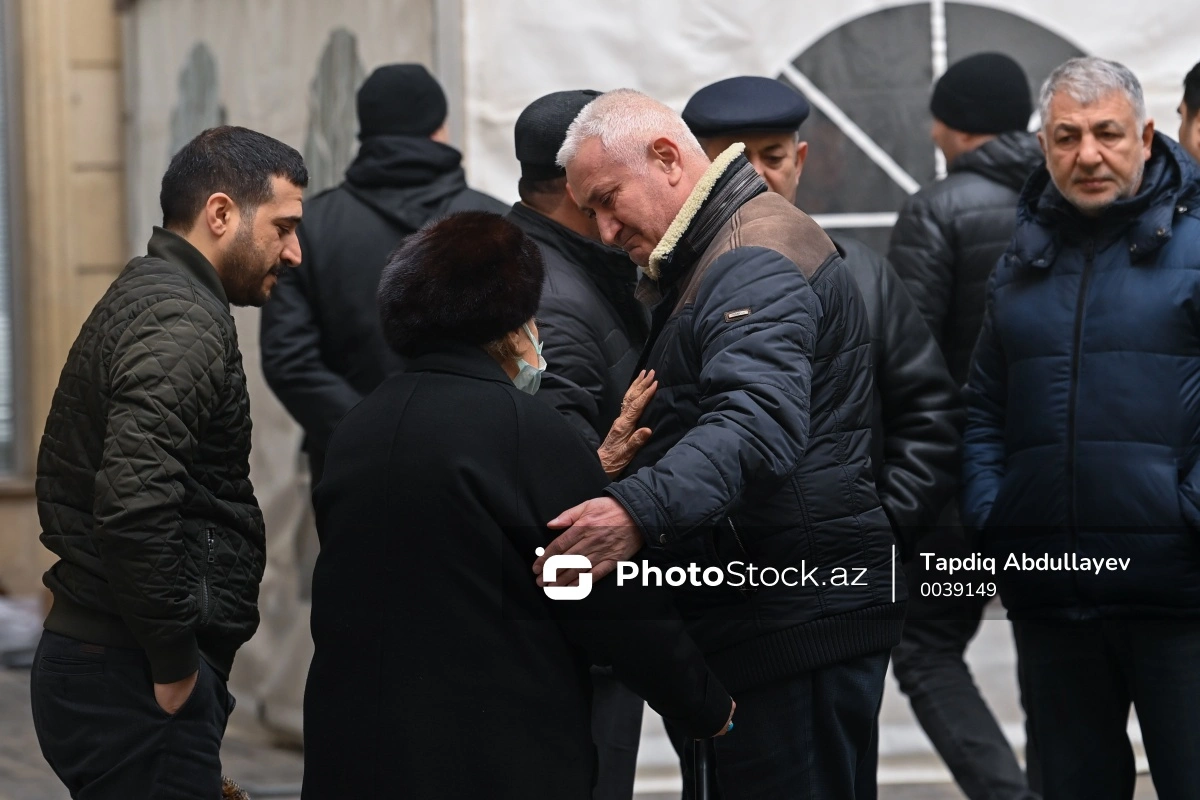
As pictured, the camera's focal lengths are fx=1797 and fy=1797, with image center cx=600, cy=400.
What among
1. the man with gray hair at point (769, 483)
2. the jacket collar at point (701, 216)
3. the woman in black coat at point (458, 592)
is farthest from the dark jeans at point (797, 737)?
the jacket collar at point (701, 216)

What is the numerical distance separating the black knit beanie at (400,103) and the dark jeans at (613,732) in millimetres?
1721

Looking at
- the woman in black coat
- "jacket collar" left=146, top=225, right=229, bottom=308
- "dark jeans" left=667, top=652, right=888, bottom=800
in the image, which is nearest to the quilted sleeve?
"jacket collar" left=146, top=225, right=229, bottom=308

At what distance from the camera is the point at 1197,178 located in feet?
12.5

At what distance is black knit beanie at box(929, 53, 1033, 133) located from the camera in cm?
501

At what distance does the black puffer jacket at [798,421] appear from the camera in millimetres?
3043

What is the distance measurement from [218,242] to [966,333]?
227cm

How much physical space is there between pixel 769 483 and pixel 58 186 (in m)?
7.22

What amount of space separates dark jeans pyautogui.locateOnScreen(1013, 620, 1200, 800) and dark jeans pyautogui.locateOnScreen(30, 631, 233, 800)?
1.85 meters

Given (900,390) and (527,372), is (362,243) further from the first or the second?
(527,372)

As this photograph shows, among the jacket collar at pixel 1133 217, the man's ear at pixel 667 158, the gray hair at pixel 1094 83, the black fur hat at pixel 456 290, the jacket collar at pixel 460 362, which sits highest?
the gray hair at pixel 1094 83

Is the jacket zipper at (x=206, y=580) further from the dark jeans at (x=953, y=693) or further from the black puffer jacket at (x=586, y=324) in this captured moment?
the dark jeans at (x=953, y=693)

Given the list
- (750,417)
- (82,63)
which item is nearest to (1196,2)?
(750,417)

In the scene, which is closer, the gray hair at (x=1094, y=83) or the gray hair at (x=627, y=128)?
the gray hair at (x=627, y=128)

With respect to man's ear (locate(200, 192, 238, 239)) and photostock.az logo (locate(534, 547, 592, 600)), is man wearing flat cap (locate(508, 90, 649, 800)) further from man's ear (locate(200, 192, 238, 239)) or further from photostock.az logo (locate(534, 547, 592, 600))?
photostock.az logo (locate(534, 547, 592, 600))
